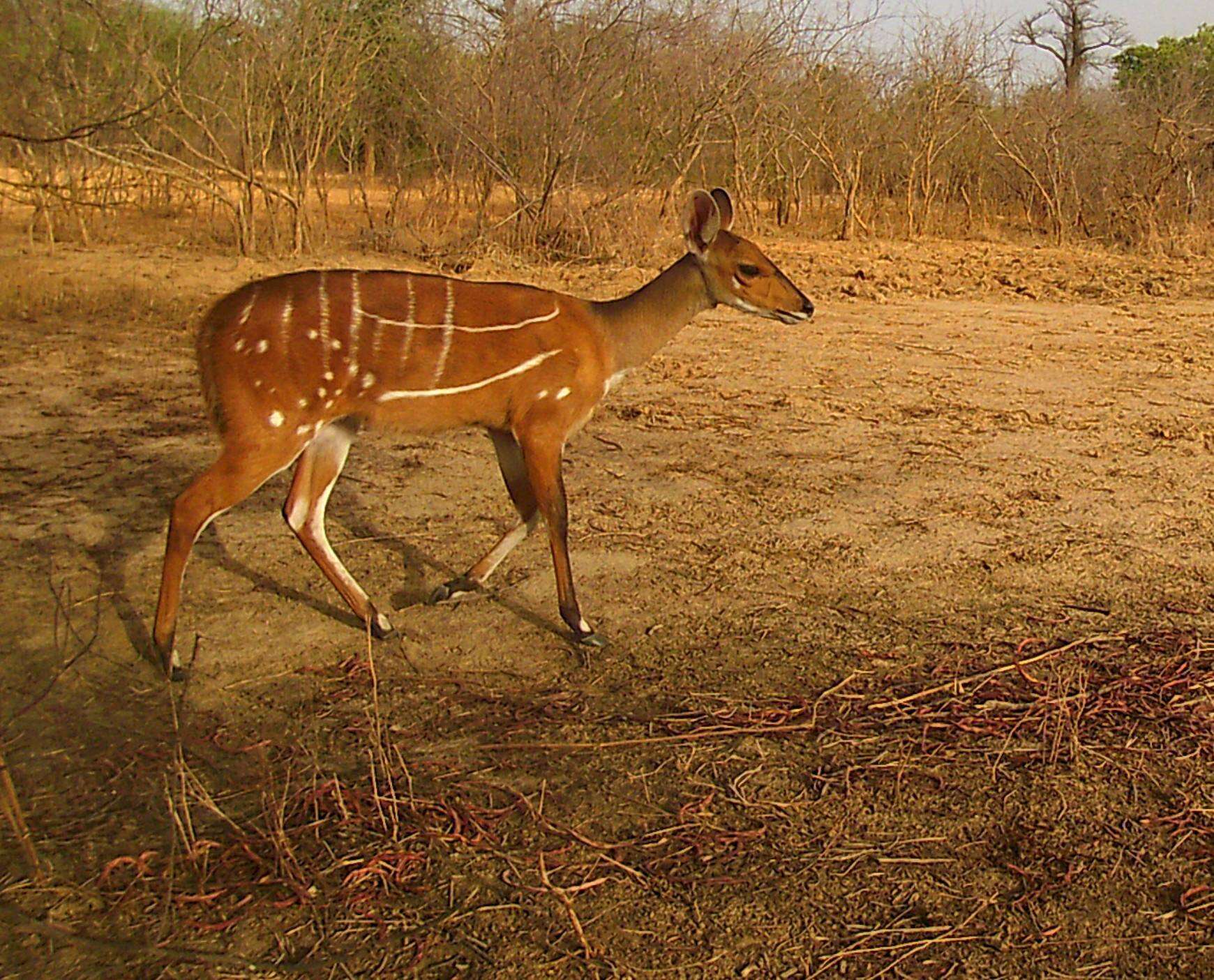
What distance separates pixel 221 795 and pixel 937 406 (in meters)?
5.86

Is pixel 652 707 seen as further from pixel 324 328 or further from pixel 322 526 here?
pixel 324 328

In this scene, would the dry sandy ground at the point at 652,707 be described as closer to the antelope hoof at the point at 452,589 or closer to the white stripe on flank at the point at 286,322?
the antelope hoof at the point at 452,589

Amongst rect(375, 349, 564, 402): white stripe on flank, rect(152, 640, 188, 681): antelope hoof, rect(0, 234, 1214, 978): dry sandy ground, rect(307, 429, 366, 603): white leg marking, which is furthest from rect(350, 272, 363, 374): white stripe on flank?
rect(152, 640, 188, 681): antelope hoof

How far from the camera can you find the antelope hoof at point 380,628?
4602mm

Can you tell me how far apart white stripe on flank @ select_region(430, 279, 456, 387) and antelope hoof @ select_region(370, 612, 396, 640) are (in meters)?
0.90

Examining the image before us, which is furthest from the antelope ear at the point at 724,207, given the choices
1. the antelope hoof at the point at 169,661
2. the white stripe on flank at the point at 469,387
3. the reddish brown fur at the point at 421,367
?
the antelope hoof at the point at 169,661

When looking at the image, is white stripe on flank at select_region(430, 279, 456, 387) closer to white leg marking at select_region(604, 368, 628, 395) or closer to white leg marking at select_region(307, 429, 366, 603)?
white leg marking at select_region(307, 429, 366, 603)

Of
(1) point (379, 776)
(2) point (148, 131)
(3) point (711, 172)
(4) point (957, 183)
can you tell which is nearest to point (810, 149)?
(3) point (711, 172)

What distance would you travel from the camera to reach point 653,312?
510 centimetres

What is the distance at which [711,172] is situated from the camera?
827 inches

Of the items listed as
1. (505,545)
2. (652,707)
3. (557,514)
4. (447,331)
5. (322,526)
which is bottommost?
(652,707)

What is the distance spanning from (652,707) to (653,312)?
1802 millimetres

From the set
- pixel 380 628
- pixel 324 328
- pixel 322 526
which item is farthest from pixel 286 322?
pixel 380 628

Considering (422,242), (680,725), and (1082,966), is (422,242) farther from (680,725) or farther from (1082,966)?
(1082,966)
